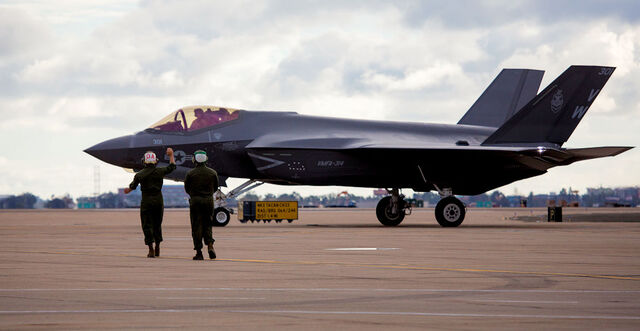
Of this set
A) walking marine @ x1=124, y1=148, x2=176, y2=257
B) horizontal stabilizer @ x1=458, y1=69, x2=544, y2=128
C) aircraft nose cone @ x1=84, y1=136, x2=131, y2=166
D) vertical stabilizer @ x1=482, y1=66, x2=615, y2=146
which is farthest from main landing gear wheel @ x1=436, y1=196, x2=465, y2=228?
walking marine @ x1=124, y1=148, x2=176, y2=257

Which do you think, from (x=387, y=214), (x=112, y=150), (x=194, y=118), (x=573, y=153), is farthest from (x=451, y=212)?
(x=112, y=150)

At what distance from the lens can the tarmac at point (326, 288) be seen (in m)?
7.43

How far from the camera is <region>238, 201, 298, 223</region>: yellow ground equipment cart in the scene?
36.1 meters

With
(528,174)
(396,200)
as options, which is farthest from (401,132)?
(528,174)

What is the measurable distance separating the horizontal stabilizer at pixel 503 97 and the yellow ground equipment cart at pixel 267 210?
736 cm

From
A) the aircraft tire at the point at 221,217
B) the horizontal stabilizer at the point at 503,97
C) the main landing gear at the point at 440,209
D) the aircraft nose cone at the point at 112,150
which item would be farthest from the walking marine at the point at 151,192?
the horizontal stabilizer at the point at 503,97

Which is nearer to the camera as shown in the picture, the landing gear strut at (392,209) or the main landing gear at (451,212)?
the main landing gear at (451,212)

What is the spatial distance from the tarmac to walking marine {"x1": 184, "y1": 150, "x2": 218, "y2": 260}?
0.53 m

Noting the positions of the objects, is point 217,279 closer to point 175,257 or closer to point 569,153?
point 175,257

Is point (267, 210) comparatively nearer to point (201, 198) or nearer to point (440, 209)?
point (440, 209)

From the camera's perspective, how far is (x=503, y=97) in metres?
36.5

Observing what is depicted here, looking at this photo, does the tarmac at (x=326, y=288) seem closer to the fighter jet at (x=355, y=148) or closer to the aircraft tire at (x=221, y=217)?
the fighter jet at (x=355, y=148)

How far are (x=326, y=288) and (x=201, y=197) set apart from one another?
578cm

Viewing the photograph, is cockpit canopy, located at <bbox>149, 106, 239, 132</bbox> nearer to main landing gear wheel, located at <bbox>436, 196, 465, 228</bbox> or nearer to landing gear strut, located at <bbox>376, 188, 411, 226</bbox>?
landing gear strut, located at <bbox>376, 188, 411, 226</bbox>
